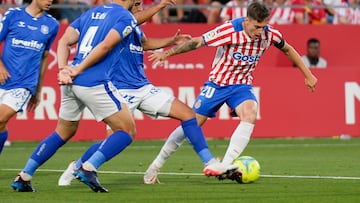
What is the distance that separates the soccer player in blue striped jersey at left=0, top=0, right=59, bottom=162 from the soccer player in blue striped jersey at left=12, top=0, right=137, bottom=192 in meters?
1.73

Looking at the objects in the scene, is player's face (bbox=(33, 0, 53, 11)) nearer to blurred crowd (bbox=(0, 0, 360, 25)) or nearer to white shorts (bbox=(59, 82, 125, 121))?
white shorts (bbox=(59, 82, 125, 121))

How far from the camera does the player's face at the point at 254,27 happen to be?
519 inches

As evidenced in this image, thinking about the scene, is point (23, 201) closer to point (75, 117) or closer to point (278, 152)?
point (75, 117)

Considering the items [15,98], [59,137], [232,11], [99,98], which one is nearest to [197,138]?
[59,137]

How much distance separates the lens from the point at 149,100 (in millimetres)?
12875

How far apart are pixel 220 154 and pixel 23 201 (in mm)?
8073

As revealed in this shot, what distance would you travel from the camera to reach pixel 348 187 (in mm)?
12125

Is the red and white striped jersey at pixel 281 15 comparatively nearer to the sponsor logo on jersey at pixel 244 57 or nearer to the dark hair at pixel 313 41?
the dark hair at pixel 313 41

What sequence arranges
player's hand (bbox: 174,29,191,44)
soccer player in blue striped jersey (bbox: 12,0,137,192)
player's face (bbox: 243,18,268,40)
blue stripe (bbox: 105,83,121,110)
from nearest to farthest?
soccer player in blue striped jersey (bbox: 12,0,137,192) → blue stripe (bbox: 105,83,121,110) → player's hand (bbox: 174,29,191,44) → player's face (bbox: 243,18,268,40)

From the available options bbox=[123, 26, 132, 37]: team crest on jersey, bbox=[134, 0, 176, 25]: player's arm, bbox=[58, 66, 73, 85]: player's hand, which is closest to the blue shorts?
bbox=[134, 0, 176, 25]: player's arm

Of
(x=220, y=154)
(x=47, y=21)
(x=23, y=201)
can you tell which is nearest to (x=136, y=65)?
(x=47, y=21)

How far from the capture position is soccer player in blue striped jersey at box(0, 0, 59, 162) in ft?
43.5

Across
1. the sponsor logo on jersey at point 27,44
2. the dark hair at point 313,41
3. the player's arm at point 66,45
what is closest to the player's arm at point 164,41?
the sponsor logo on jersey at point 27,44

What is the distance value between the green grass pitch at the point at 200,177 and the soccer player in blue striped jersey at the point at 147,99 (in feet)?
0.80
